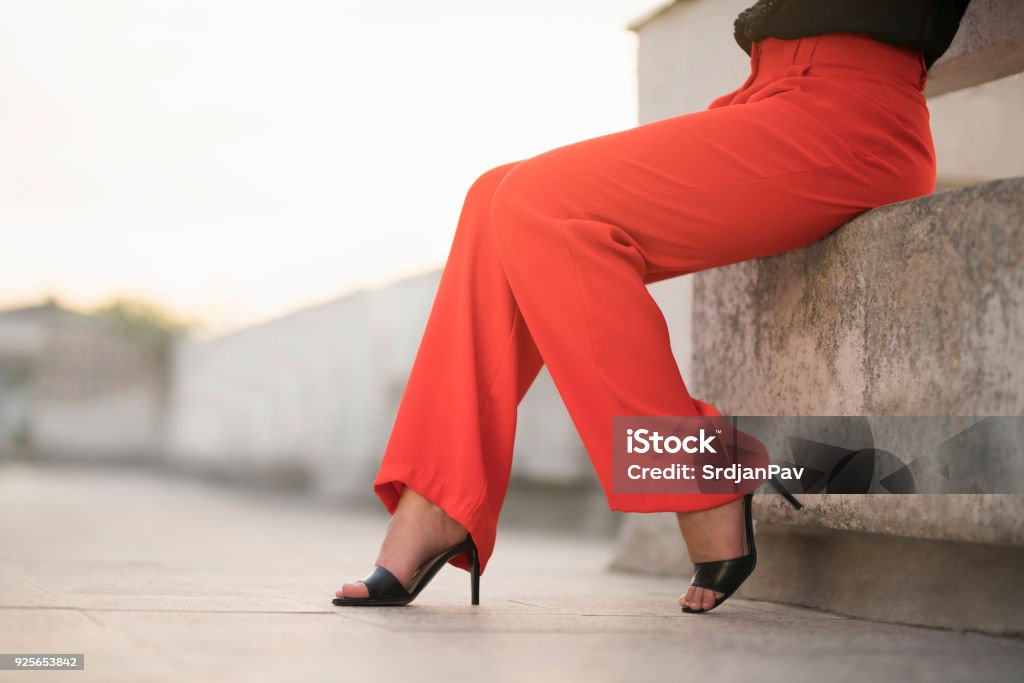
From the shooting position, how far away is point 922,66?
5.59ft

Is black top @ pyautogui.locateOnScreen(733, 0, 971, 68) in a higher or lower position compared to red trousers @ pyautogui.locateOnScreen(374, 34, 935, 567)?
higher

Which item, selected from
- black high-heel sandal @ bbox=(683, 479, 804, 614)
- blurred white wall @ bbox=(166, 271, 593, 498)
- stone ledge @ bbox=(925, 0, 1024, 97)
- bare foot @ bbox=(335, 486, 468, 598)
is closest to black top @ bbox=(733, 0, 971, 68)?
stone ledge @ bbox=(925, 0, 1024, 97)

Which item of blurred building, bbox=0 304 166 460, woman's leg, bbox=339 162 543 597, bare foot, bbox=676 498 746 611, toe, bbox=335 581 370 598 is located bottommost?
toe, bbox=335 581 370 598

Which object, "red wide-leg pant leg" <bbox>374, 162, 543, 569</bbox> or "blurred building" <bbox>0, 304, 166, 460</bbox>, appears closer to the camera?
"red wide-leg pant leg" <bbox>374, 162, 543, 569</bbox>

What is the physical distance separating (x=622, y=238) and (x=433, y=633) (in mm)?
624

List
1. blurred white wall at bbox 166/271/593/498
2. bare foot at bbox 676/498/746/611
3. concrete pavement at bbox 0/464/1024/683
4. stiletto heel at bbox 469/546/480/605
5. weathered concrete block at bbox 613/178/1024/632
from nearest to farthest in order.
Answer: concrete pavement at bbox 0/464/1024/683 < weathered concrete block at bbox 613/178/1024/632 < bare foot at bbox 676/498/746/611 < stiletto heel at bbox 469/546/480/605 < blurred white wall at bbox 166/271/593/498

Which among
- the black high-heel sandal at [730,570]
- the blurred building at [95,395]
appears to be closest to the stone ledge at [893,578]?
the black high-heel sandal at [730,570]

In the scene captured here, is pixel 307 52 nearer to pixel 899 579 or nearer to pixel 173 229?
pixel 899 579

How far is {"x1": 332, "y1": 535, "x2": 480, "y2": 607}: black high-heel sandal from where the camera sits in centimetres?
161

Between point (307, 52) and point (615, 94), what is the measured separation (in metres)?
4.35

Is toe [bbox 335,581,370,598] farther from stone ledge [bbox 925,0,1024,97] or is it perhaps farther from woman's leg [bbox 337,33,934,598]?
stone ledge [bbox 925,0,1024,97]

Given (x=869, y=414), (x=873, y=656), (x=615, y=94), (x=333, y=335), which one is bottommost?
(x=873, y=656)

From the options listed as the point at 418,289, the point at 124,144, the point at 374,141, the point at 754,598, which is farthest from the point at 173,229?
the point at 754,598

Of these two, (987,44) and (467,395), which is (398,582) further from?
(987,44)
